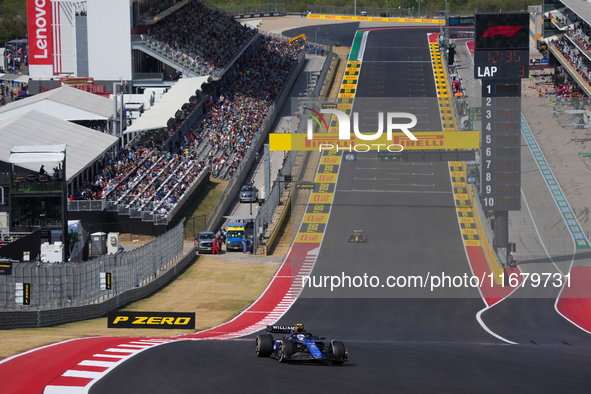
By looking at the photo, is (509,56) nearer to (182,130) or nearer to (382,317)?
(382,317)

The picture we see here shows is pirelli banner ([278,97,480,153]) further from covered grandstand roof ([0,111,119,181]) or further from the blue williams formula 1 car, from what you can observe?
the blue williams formula 1 car

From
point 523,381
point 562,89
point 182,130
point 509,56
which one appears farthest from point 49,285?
point 562,89

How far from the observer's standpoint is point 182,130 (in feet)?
244

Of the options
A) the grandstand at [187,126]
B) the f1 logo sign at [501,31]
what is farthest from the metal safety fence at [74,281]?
the f1 logo sign at [501,31]

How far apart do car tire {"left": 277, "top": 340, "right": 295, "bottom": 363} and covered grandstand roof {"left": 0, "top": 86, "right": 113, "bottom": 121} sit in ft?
175

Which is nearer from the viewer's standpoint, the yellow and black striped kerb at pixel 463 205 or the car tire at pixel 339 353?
the car tire at pixel 339 353

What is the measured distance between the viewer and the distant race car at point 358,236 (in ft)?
199

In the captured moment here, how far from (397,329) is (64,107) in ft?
148

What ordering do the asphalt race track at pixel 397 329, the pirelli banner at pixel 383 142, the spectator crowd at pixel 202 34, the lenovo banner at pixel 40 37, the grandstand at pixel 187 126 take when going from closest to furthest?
the asphalt race track at pixel 397 329
the grandstand at pixel 187 126
the pirelli banner at pixel 383 142
the lenovo banner at pixel 40 37
the spectator crowd at pixel 202 34

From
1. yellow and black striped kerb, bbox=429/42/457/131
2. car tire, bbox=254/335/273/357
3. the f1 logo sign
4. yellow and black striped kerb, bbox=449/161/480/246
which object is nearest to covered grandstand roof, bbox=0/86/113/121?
yellow and black striped kerb, bbox=449/161/480/246

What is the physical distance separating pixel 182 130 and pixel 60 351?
162 feet

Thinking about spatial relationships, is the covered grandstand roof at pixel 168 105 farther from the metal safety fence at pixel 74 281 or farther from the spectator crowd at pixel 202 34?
the metal safety fence at pixel 74 281

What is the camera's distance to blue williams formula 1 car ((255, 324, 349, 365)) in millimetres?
24109

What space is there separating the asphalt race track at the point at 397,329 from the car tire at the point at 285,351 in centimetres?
28
